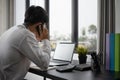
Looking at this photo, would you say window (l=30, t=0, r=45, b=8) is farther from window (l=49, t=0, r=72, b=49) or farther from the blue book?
the blue book

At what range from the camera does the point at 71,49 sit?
6.77 ft

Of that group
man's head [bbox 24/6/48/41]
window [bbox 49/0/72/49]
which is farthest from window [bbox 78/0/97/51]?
man's head [bbox 24/6/48/41]

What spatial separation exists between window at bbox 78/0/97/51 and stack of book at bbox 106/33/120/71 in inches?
32.9

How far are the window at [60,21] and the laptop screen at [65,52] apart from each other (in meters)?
0.61

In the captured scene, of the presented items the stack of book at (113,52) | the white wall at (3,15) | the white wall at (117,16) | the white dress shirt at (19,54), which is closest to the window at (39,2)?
the white wall at (3,15)

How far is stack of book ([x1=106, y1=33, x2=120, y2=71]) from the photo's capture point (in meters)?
1.49

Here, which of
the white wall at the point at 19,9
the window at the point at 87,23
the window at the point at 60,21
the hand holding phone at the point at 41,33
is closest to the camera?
the hand holding phone at the point at 41,33

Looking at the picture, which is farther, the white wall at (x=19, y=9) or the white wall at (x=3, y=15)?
the white wall at (x=19, y=9)

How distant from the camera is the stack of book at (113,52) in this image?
4.88 ft

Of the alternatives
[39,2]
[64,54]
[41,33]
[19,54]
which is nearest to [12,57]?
[19,54]

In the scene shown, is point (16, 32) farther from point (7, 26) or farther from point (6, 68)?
point (7, 26)

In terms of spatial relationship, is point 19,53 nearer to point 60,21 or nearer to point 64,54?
point 64,54

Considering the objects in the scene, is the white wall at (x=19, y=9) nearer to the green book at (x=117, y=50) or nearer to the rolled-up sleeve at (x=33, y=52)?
the rolled-up sleeve at (x=33, y=52)

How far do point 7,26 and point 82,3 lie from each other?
1776mm
